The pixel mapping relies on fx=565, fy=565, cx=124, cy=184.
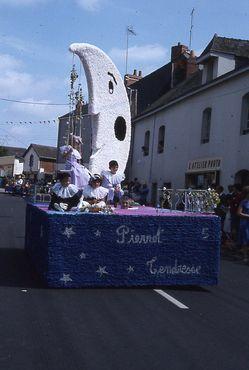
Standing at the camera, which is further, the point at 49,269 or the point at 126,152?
the point at 126,152

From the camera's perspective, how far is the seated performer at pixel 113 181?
10453 millimetres

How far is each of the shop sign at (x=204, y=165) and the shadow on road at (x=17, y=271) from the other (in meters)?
12.1

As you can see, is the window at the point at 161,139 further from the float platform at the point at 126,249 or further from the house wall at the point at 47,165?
the house wall at the point at 47,165

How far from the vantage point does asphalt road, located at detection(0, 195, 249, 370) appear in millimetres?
4820

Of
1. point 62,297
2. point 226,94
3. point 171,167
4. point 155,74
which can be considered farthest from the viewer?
point 155,74

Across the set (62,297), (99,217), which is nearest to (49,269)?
(62,297)

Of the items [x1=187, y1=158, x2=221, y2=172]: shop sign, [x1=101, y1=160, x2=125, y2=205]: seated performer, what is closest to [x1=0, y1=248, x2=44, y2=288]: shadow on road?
[x1=101, y1=160, x2=125, y2=205]: seated performer

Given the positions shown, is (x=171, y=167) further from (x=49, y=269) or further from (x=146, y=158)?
(x=49, y=269)

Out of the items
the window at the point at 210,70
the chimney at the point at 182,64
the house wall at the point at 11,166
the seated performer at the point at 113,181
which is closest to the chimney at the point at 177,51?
the chimney at the point at 182,64

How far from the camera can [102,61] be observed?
422 inches

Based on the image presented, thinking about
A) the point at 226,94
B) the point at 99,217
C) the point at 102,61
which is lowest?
the point at 99,217

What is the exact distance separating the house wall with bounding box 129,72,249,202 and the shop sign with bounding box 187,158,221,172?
0.71 feet

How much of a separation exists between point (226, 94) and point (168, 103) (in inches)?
260

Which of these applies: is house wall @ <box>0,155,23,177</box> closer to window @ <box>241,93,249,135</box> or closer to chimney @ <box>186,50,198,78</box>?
chimney @ <box>186,50,198,78</box>
